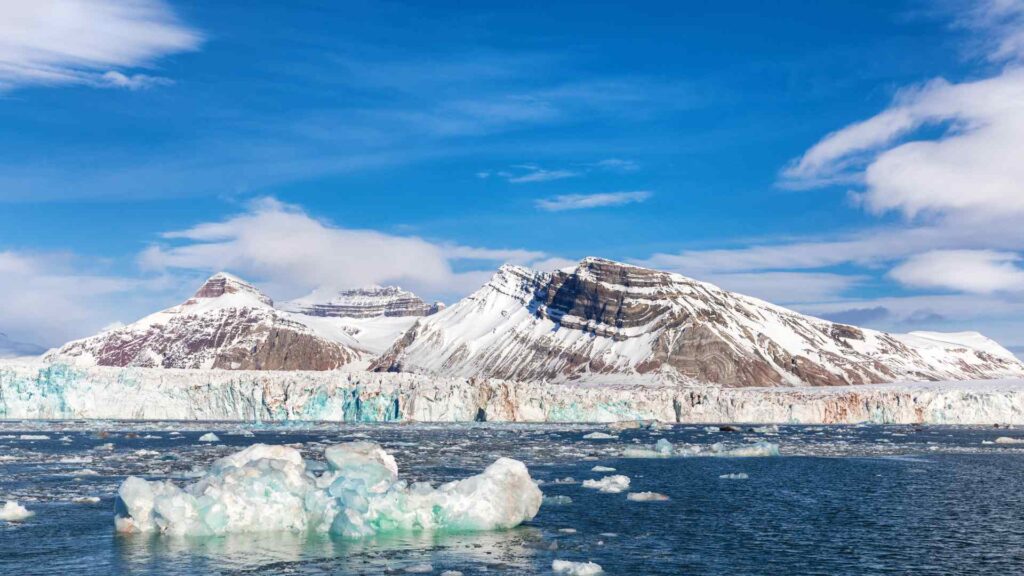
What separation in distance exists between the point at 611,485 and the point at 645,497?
2677 millimetres

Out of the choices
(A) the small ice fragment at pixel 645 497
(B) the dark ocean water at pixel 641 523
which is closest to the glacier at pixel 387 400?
(B) the dark ocean water at pixel 641 523

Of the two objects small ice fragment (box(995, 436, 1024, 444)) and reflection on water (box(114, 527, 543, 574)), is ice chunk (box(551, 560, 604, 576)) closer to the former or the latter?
reflection on water (box(114, 527, 543, 574))

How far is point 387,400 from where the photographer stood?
100 m

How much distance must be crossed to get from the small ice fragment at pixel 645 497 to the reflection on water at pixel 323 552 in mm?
7778

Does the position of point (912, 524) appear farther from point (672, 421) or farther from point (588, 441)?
point (672, 421)

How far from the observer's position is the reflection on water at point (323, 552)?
21.1 m

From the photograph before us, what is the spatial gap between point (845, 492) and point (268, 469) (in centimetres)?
2238

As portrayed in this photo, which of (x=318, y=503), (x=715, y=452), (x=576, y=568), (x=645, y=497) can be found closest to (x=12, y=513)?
(x=318, y=503)

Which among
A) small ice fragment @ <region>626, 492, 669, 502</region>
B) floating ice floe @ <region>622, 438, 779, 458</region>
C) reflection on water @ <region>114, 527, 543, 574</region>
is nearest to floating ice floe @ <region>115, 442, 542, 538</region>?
reflection on water @ <region>114, 527, 543, 574</region>

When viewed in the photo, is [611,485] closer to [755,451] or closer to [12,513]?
[12,513]

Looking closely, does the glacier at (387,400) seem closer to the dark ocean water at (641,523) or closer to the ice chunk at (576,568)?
the dark ocean water at (641,523)

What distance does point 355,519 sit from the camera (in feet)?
82.0

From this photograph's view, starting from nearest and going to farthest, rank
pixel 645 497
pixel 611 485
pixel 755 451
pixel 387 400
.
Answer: pixel 645 497 < pixel 611 485 < pixel 755 451 < pixel 387 400

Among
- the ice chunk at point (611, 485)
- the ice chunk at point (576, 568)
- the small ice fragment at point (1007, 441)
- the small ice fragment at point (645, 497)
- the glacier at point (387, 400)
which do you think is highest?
the glacier at point (387, 400)
